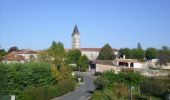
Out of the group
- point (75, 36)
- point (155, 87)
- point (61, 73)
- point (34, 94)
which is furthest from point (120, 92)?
point (75, 36)

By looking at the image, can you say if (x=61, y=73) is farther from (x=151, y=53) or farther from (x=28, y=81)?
(x=151, y=53)

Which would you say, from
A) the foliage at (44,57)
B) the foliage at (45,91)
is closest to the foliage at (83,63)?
the foliage at (44,57)

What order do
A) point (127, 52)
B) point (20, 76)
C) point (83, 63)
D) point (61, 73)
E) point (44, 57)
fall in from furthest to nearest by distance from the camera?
1. point (127, 52)
2. point (83, 63)
3. point (44, 57)
4. point (61, 73)
5. point (20, 76)

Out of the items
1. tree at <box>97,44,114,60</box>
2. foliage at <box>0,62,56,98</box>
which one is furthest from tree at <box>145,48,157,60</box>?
foliage at <box>0,62,56,98</box>

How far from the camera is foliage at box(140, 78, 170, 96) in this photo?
47378 millimetres

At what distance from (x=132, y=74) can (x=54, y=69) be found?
37.0ft

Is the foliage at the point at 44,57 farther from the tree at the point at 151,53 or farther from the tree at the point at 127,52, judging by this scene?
the tree at the point at 151,53

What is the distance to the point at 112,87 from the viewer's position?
4894 cm

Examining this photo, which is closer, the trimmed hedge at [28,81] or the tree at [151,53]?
the trimmed hedge at [28,81]

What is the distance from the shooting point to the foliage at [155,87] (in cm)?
4738

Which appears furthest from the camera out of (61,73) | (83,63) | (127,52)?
(127,52)

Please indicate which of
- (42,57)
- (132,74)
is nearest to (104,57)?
(42,57)

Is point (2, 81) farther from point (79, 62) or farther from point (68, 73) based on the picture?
point (79, 62)

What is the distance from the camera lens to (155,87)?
4784 centimetres
